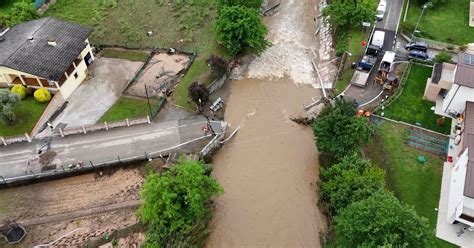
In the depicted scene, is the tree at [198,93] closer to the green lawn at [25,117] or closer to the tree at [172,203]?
the tree at [172,203]

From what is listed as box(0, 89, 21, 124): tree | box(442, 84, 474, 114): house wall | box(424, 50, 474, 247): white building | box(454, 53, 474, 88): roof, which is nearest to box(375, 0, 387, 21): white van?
box(424, 50, 474, 247): white building

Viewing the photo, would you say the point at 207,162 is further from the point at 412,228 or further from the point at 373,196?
the point at 412,228

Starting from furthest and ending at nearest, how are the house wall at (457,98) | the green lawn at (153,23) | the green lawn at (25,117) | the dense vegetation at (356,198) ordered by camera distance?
the green lawn at (153,23) → the green lawn at (25,117) → the house wall at (457,98) → the dense vegetation at (356,198)

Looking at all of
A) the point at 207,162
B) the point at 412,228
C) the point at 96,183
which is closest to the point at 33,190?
the point at 96,183

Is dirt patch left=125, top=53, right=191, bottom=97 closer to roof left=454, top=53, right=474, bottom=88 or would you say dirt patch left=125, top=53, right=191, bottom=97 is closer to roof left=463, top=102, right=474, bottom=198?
roof left=454, top=53, right=474, bottom=88

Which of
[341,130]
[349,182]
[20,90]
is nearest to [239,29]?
[341,130]

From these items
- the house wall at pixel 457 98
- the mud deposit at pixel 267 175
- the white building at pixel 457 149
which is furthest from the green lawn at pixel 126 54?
the house wall at pixel 457 98
